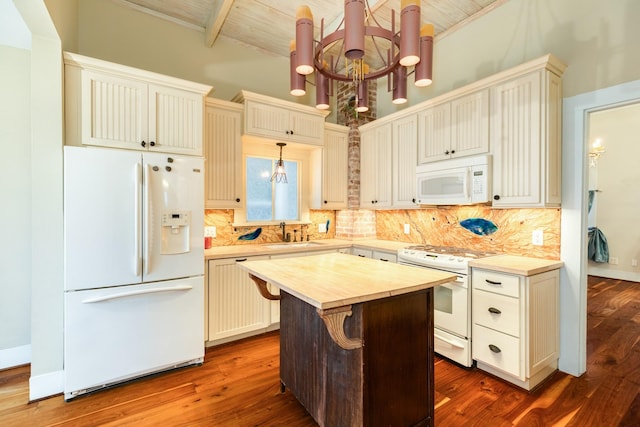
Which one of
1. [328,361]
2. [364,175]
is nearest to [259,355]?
[328,361]

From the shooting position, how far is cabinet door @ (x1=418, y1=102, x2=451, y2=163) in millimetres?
2986

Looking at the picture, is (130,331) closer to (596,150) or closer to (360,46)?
(360,46)

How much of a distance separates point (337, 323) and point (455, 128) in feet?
7.89

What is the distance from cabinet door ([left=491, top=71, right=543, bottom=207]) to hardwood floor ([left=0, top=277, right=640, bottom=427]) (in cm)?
143

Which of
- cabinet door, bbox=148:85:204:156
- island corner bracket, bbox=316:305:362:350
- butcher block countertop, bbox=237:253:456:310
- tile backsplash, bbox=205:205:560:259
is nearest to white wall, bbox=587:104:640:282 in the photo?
tile backsplash, bbox=205:205:560:259

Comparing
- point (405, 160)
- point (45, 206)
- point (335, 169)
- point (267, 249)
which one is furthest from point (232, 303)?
point (405, 160)

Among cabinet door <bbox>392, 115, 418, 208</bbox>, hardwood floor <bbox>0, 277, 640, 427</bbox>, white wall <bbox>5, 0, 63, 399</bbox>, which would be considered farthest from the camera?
cabinet door <bbox>392, 115, 418, 208</bbox>

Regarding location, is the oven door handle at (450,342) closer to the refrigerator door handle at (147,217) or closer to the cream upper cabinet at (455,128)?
the cream upper cabinet at (455,128)

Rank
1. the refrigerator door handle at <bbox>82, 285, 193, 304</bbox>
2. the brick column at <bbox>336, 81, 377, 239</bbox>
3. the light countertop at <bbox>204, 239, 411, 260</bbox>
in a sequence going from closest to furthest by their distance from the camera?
1. the refrigerator door handle at <bbox>82, 285, 193, 304</bbox>
2. the light countertop at <bbox>204, 239, 411, 260</bbox>
3. the brick column at <bbox>336, 81, 377, 239</bbox>

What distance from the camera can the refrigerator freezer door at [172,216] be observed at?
7.59ft

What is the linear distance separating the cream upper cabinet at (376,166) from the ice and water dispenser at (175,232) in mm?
2300

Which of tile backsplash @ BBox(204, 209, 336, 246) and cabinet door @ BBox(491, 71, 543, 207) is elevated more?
cabinet door @ BBox(491, 71, 543, 207)

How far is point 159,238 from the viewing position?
2369 mm

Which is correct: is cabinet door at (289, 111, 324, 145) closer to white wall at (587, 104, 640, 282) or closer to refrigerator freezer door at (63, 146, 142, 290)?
refrigerator freezer door at (63, 146, 142, 290)
